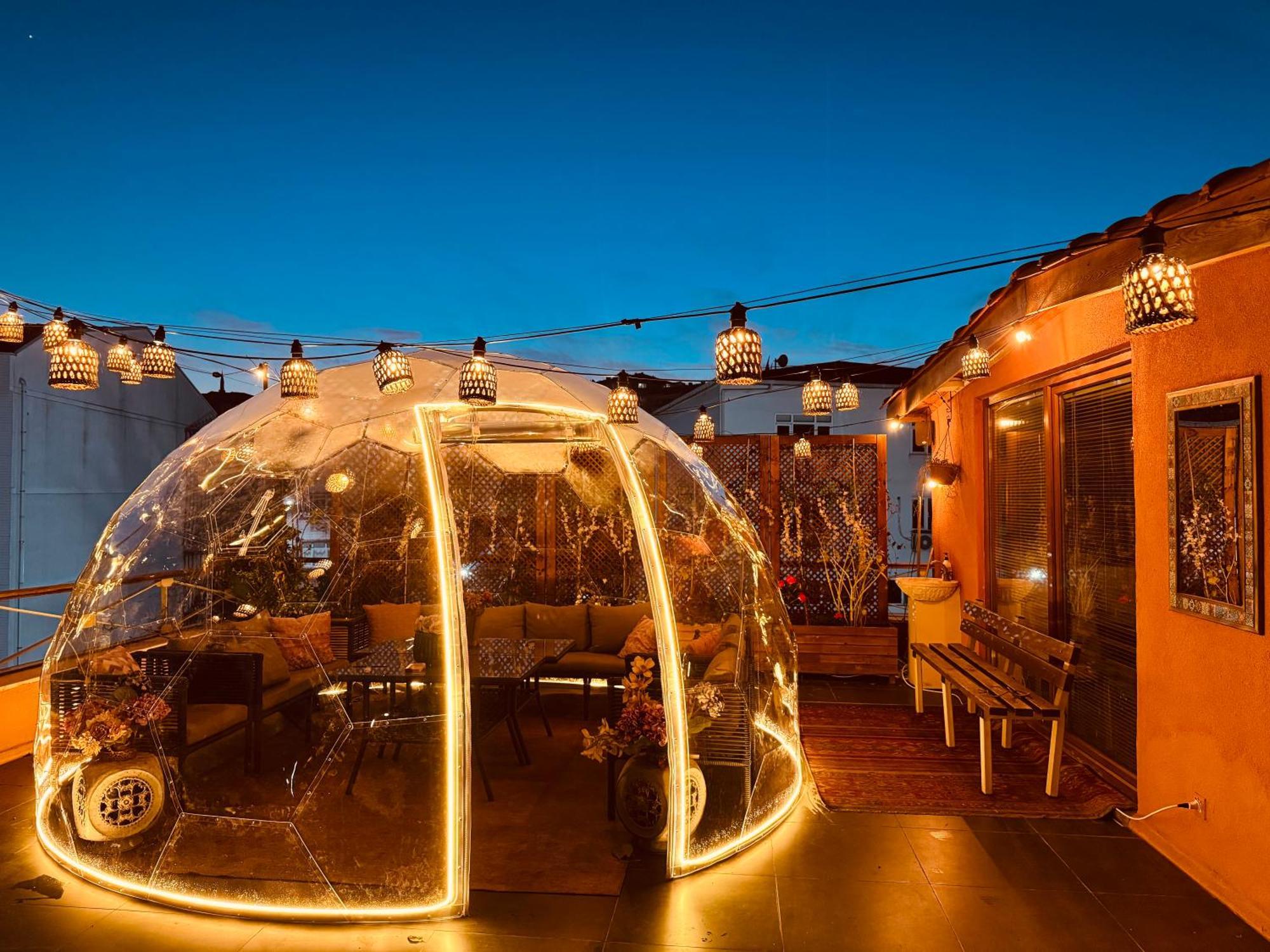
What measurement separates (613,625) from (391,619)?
247cm

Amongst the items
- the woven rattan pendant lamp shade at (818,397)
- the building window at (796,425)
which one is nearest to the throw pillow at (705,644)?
the woven rattan pendant lamp shade at (818,397)

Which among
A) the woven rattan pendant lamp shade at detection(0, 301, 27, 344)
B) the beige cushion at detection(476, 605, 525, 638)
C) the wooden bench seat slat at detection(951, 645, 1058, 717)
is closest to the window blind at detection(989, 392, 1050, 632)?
the wooden bench seat slat at detection(951, 645, 1058, 717)

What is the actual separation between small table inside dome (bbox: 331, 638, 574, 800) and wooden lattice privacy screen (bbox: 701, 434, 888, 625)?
2771 millimetres

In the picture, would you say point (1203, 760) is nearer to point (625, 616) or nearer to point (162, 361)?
point (625, 616)

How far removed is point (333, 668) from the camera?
3383 millimetres

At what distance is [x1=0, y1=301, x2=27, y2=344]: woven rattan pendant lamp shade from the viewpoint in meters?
4.54

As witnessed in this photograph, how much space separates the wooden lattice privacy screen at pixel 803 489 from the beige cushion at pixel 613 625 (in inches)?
87.7

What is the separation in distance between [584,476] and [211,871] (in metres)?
4.23

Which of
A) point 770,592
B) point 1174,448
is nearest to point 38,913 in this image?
point 770,592

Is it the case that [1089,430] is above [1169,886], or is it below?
above

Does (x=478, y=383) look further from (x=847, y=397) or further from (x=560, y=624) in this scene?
(x=847, y=397)

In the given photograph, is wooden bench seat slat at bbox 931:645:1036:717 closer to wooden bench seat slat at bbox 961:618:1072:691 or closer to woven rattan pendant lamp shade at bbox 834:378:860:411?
wooden bench seat slat at bbox 961:618:1072:691

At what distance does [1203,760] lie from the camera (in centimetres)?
311

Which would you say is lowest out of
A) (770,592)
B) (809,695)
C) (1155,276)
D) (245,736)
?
(809,695)
